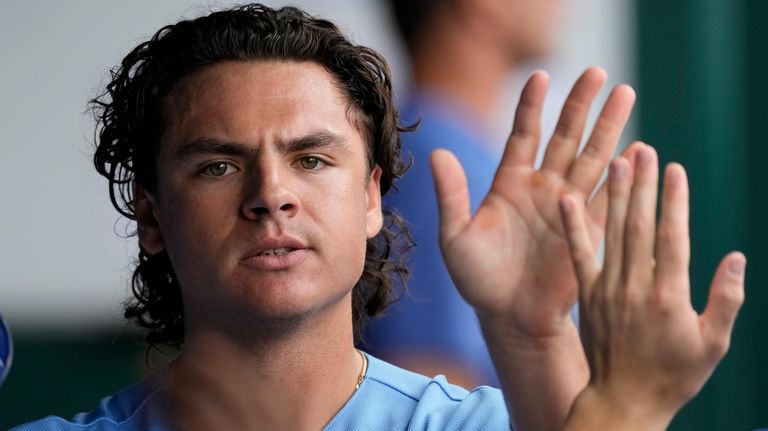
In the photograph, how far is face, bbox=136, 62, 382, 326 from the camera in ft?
5.23

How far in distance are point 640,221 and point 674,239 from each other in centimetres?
4

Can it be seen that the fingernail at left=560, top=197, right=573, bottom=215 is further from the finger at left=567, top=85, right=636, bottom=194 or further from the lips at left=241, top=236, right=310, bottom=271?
the lips at left=241, top=236, right=310, bottom=271

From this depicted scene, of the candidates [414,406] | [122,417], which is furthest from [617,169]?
[122,417]

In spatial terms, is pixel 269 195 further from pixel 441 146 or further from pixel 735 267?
pixel 735 267

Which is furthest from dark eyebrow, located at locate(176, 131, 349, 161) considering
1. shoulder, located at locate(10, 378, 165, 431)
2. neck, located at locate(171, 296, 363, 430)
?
shoulder, located at locate(10, 378, 165, 431)

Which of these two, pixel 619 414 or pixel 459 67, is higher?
pixel 459 67

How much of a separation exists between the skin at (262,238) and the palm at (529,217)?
12.3 inches

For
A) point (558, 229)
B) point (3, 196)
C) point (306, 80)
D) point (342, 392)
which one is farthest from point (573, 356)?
point (3, 196)

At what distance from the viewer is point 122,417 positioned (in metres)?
1.72

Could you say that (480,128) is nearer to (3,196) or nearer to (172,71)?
(172,71)

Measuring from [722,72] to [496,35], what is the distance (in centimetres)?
133

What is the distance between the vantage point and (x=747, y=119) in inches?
133

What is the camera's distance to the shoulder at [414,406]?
5.50 feet

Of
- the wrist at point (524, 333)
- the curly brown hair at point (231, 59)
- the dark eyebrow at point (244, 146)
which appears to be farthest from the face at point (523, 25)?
the wrist at point (524, 333)
